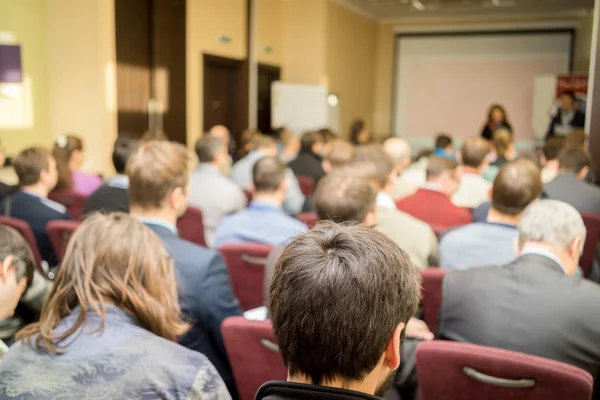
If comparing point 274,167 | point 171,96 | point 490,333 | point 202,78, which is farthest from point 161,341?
point 202,78

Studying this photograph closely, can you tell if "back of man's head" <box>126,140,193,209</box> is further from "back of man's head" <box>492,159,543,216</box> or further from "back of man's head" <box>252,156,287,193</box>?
"back of man's head" <box>492,159,543,216</box>

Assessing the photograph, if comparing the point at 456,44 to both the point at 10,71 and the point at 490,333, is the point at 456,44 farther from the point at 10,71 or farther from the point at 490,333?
the point at 490,333

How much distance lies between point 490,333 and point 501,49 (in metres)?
11.5

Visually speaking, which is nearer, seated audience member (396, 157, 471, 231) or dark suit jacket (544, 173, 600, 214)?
seated audience member (396, 157, 471, 231)

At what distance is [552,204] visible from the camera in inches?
83.4

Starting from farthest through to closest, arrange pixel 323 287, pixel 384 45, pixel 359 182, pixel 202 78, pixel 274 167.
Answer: pixel 384 45
pixel 202 78
pixel 274 167
pixel 359 182
pixel 323 287

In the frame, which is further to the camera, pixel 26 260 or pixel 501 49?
pixel 501 49

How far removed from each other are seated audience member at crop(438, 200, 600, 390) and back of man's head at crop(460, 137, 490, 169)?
2.92 metres

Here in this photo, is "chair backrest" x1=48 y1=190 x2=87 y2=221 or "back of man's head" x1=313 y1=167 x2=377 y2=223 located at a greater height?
"back of man's head" x1=313 y1=167 x2=377 y2=223

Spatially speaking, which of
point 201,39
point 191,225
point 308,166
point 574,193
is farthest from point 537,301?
point 201,39

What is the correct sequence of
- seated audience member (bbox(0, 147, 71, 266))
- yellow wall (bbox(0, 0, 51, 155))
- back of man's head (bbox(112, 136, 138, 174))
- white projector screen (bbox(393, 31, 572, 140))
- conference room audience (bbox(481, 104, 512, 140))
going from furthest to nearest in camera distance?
1. white projector screen (bbox(393, 31, 572, 140))
2. conference room audience (bbox(481, 104, 512, 140))
3. yellow wall (bbox(0, 0, 51, 155))
4. back of man's head (bbox(112, 136, 138, 174))
5. seated audience member (bbox(0, 147, 71, 266))

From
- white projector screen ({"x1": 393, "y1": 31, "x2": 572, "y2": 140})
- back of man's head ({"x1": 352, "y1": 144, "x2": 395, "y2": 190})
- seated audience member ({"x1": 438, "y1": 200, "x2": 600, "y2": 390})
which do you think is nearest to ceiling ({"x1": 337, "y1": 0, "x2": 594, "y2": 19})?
white projector screen ({"x1": 393, "y1": 31, "x2": 572, "y2": 140})

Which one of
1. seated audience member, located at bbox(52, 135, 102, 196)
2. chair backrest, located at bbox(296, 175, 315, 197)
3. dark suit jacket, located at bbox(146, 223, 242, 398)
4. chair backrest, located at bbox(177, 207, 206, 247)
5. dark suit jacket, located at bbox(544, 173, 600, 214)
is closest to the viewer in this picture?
dark suit jacket, located at bbox(146, 223, 242, 398)

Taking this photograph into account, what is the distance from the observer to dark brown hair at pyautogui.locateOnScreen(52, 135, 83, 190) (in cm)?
423
